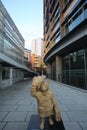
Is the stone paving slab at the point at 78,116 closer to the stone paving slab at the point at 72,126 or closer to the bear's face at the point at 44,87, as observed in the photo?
the stone paving slab at the point at 72,126

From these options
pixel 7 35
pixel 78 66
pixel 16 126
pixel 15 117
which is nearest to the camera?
pixel 16 126

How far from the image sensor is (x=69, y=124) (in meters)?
6.32

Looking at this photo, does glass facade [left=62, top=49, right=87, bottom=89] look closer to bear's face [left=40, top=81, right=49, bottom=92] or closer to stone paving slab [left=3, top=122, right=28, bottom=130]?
stone paving slab [left=3, top=122, right=28, bottom=130]

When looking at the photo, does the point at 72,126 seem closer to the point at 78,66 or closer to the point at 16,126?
the point at 16,126

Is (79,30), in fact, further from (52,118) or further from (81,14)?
(52,118)

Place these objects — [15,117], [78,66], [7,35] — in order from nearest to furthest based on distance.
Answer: [15,117], [78,66], [7,35]

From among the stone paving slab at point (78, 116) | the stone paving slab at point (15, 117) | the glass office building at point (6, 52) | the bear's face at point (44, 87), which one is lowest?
the stone paving slab at point (78, 116)

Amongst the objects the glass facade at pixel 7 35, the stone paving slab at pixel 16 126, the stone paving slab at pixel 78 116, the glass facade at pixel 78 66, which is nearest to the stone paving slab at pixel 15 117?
the stone paving slab at pixel 16 126

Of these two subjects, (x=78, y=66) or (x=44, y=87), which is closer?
(x=44, y=87)

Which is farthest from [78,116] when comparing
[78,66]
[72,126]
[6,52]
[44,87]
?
[6,52]

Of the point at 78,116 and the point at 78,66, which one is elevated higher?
the point at 78,66

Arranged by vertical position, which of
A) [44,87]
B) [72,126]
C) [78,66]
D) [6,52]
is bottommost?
[72,126]

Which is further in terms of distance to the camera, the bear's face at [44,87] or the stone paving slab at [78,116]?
the stone paving slab at [78,116]

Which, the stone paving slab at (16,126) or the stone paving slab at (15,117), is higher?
the stone paving slab at (15,117)
